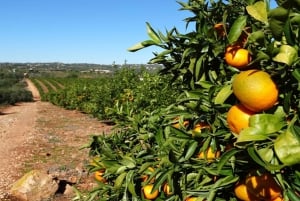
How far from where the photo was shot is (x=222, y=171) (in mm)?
1208

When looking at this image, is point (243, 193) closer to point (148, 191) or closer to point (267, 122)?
point (267, 122)

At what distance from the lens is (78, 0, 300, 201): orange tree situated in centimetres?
103

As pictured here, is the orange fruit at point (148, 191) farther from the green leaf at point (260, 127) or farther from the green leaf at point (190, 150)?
the green leaf at point (260, 127)

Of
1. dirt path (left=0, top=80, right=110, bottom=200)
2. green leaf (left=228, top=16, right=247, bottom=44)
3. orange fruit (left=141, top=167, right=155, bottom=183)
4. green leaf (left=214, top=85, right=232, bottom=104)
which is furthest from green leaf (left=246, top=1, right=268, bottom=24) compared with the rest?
dirt path (left=0, top=80, right=110, bottom=200)

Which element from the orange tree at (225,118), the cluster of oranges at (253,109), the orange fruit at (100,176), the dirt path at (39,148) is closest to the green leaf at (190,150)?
the orange tree at (225,118)

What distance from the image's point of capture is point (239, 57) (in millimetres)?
1275

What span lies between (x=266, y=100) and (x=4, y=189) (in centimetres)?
830

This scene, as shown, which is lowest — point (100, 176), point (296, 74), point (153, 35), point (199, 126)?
point (100, 176)

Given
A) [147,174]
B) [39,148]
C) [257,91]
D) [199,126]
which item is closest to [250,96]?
[257,91]

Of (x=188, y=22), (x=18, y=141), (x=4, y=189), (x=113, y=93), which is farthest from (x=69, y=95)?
(x=188, y=22)

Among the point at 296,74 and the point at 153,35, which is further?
the point at 153,35

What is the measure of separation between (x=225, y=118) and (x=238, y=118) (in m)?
0.16

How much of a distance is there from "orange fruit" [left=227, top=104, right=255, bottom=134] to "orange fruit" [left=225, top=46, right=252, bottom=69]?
171 millimetres

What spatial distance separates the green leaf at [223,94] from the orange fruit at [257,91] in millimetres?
82
